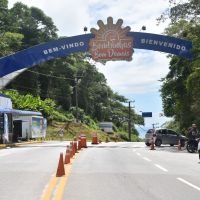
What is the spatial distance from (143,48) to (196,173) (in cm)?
2550

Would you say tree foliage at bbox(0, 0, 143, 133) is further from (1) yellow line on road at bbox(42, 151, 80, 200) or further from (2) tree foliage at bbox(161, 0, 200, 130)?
(1) yellow line on road at bbox(42, 151, 80, 200)

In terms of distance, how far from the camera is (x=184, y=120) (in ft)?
181

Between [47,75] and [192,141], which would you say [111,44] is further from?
[47,75]

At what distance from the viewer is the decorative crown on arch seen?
40.7 metres

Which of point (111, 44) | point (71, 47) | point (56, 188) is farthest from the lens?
point (71, 47)

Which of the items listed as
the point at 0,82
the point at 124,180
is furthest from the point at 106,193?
the point at 0,82

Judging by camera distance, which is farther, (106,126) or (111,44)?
(106,126)

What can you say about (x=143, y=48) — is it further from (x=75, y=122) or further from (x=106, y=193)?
(x=75, y=122)

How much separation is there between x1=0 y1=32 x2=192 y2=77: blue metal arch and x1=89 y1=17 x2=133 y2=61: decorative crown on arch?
0.48 metres

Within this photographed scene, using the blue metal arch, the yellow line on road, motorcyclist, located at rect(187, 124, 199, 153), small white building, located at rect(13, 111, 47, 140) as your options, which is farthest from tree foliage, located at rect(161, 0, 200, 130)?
the yellow line on road

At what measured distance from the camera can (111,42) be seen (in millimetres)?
40875

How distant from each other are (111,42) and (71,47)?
3349mm

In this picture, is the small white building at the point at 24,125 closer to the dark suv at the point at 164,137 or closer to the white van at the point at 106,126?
the dark suv at the point at 164,137

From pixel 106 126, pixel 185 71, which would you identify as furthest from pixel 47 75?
pixel 185 71
